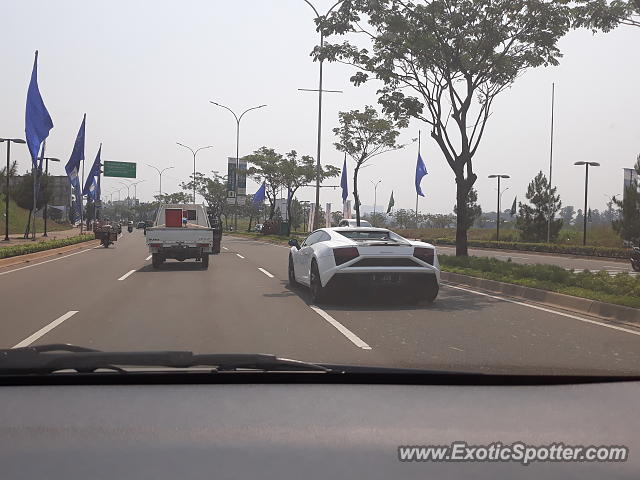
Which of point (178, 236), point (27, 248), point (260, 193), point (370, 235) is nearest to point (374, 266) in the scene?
point (370, 235)

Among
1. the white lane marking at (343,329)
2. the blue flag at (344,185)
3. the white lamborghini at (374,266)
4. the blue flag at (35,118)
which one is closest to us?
the white lane marking at (343,329)

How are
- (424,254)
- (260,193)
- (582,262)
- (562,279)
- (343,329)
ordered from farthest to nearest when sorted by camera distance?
1. (260,193)
2. (582,262)
3. (562,279)
4. (424,254)
5. (343,329)

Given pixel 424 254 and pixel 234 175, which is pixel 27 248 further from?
pixel 234 175

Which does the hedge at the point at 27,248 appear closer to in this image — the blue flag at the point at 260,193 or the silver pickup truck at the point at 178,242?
the silver pickup truck at the point at 178,242

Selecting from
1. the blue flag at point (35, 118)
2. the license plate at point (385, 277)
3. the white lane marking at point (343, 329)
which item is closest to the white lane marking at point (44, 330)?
the white lane marking at point (343, 329)

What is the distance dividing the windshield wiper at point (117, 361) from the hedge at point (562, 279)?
8215 millimetres

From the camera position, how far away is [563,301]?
40.3 feet

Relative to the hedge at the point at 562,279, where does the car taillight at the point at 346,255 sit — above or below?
above

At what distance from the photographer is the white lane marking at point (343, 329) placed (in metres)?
7.88

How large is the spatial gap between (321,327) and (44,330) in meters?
3.63

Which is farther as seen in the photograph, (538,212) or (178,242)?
(538,212)

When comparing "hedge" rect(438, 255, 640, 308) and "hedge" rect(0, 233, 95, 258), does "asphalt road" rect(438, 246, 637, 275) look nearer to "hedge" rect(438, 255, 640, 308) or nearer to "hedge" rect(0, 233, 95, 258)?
"hedge" rect(438, 255, 640, 308)

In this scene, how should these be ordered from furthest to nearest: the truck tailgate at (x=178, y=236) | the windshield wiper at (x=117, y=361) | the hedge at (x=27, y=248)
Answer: the hedge at (x=27, y=248) < the truck tailgate at (x=178, y=236) < the windshield wiper at (x=117, y=361)

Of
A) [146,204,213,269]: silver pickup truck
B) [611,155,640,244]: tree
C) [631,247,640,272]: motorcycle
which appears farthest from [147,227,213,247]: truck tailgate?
[611,155,640,244]: tree
